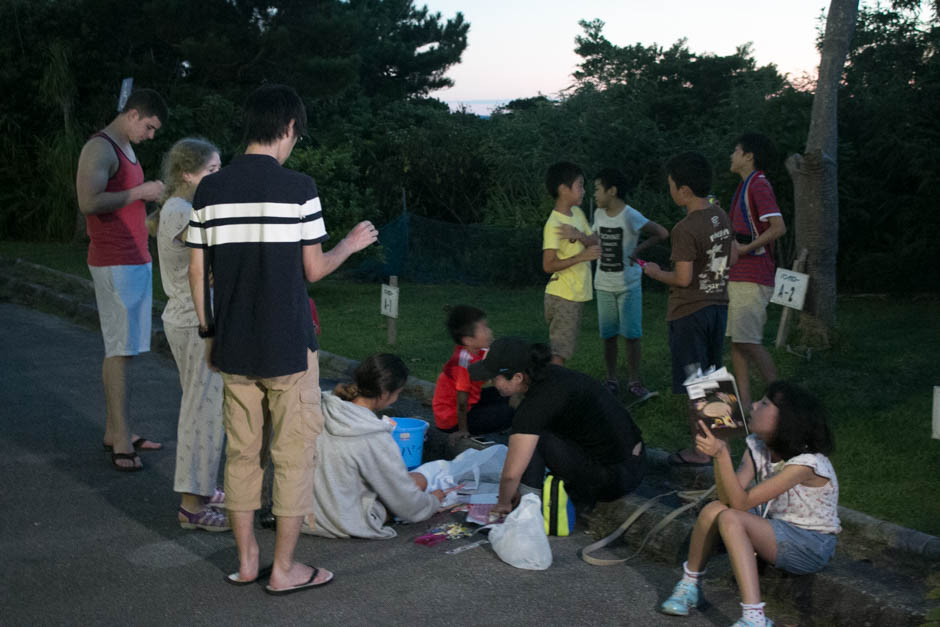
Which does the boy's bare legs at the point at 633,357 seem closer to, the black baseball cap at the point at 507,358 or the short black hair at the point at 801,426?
the black baseball cap at the point at 507,358

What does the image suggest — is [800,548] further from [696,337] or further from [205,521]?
[205,521]

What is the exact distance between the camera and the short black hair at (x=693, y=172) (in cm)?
569

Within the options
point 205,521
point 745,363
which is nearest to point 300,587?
point 205,521

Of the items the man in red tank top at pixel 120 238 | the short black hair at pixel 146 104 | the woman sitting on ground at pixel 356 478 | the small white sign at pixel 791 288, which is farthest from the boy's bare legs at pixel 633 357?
the short black hair at pixel 146 104

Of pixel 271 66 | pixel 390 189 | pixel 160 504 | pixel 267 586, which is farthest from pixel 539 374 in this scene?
pixel 271 66

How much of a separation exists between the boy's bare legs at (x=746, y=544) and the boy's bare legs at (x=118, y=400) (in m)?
3.72

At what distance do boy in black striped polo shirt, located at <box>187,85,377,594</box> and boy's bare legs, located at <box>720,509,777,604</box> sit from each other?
5.80 ft

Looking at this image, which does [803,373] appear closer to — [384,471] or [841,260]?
[384,471]

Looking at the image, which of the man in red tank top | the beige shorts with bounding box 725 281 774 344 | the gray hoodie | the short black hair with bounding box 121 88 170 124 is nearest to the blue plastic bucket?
the gray hoodie

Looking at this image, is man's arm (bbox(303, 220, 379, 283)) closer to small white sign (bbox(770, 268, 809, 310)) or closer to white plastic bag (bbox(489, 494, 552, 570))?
white plastic bag (bbox(489, 494, 552, 570))

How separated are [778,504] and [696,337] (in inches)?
68.5

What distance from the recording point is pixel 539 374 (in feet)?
16.1

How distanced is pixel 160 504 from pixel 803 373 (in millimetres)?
4933

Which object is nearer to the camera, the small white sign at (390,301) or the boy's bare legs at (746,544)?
the boy's bare legs at (746,544)
